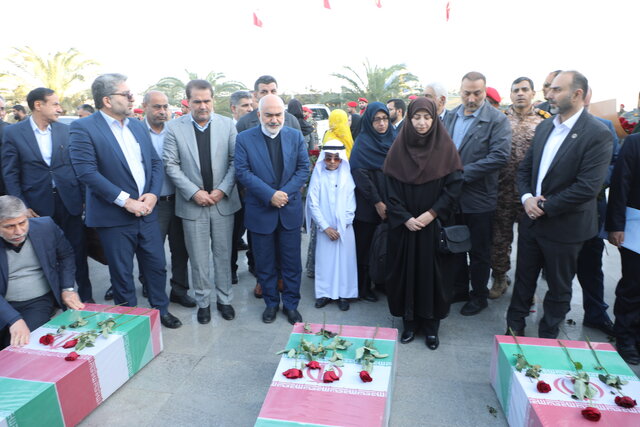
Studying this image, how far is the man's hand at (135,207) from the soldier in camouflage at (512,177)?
3059 millimetres

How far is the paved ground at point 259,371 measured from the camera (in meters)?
2.58

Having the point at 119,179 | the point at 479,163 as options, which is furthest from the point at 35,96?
the point at 479,163

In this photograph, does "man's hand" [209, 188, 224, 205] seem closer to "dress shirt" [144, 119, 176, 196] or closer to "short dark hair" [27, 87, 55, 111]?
"dress shirt" [144, 119, 176, 196]

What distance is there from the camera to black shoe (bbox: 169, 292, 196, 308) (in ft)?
13.6

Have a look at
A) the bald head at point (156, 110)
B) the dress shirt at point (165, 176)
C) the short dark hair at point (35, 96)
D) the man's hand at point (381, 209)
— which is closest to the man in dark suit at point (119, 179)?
the dress shirt at point (165, 176)

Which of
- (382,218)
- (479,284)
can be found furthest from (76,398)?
(479,284)

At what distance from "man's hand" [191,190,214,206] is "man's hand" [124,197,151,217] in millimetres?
416

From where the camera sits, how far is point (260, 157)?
11.7ft

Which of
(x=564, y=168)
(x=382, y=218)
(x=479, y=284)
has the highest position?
(x=564, y=168)

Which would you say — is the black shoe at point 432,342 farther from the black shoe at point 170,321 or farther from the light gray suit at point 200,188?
the black shoe at point 170,321

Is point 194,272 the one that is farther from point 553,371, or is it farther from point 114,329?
point 553,371

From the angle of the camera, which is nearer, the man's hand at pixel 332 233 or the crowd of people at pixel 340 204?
the crowd of people at pixel 340 204

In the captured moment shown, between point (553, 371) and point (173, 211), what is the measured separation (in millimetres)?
3255

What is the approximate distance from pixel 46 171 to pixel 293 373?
10.4 ft
